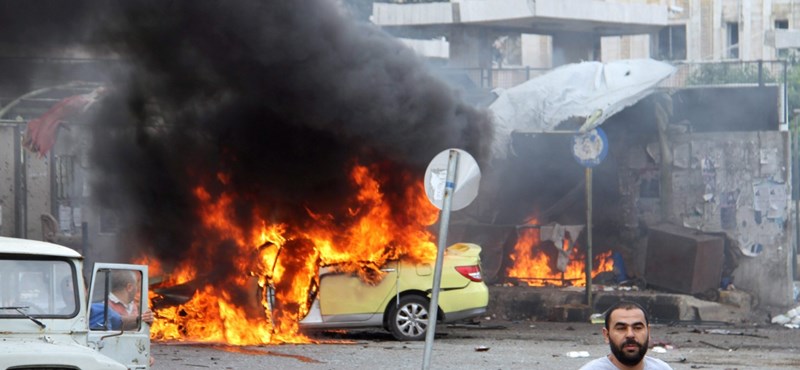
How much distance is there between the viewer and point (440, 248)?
10.0 m

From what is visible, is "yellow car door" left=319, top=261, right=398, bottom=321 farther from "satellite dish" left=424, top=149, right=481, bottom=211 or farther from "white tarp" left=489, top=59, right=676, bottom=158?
"white tarp" left=489, top=59, right=676, bottom=158

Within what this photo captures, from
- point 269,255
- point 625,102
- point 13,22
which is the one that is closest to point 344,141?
point 269,255

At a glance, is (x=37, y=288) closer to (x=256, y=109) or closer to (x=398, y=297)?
(x=398, y=297)

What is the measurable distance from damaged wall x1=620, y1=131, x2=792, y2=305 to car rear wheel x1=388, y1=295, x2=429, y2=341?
22.5 feet

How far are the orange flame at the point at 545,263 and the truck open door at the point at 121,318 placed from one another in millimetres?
13111

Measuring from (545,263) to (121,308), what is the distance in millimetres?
13470

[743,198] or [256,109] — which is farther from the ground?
[256,109]

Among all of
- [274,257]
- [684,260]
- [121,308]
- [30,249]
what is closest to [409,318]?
[274,257]

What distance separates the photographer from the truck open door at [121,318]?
364 inches

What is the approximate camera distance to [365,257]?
55.3 feet

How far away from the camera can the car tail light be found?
16.8 meters

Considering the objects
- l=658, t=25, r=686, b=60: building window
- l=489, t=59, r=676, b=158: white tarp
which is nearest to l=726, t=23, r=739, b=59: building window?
l=658, t=25, r=686, b=60: building window

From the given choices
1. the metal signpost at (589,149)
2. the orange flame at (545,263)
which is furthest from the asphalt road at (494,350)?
the orange flame at (545,263)

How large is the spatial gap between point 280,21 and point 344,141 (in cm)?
182
